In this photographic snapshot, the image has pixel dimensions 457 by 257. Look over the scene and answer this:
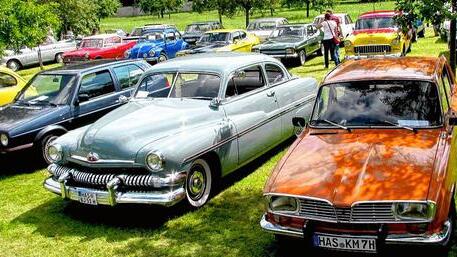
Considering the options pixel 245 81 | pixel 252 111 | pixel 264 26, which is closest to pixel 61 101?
pixel 245 81

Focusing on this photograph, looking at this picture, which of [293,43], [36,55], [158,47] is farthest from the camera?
[36,55]

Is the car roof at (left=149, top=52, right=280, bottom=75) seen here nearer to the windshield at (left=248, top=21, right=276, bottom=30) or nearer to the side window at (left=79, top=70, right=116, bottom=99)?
the side window at (left=79, top=70, right=116, bottom=99)

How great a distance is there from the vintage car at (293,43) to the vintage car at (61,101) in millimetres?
8707

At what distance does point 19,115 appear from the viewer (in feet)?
30.9

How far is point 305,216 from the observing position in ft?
16.5

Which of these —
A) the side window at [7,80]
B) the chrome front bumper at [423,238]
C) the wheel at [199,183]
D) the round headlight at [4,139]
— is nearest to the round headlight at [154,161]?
the wheel at [199,183]

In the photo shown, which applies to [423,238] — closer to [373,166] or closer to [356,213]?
[356,213]

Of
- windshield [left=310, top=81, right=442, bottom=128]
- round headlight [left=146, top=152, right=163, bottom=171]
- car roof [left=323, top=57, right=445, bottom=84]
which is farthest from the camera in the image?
round headlight [left=146, top=152, right=163, bottom=171]

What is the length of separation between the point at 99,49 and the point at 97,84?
1333 cm

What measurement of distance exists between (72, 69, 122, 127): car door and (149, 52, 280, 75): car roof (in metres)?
2.05

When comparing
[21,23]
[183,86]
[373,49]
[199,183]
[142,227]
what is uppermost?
[21,23]

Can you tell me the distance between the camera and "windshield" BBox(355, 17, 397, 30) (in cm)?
1755

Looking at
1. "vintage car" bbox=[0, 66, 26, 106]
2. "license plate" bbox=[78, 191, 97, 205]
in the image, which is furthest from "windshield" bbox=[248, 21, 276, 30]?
"license plate" bbox=[78, 191, 97, 205]

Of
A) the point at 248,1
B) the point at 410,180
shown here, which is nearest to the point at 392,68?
the point at 410,180
